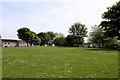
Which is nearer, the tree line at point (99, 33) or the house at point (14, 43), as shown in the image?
the tree line at point (99, 33)

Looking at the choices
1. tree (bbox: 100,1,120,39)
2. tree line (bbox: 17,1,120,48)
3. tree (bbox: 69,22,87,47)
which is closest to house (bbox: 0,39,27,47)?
tree line (bbox: 17,1,120,48)

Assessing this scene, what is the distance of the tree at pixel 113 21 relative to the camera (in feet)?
273

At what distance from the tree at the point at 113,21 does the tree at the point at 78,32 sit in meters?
70.5

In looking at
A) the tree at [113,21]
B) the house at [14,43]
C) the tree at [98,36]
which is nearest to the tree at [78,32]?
the tree at [98,36]

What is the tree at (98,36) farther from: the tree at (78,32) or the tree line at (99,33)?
the tree at (78,32)

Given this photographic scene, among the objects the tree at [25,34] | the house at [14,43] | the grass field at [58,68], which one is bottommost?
the grass field at [58,68]

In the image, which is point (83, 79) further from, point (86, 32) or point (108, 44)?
point (86, 32)

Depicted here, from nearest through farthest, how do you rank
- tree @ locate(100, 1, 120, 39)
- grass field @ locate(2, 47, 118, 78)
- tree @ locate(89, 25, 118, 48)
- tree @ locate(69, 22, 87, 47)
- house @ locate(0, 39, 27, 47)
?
grass field @ locate(2, 47, 118, 78) → tree @ locate(100, 1, 120, 39) → tree @ locate(89, 25, 118, 48) → tree @ locate(69, 22, 87, 47) → house @ locate(0, 39, 27, 47)

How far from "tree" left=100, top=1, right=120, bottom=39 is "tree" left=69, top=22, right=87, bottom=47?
2774 inches

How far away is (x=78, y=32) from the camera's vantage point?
162m

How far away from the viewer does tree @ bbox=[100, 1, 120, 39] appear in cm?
8319

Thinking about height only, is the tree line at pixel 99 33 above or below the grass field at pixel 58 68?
above

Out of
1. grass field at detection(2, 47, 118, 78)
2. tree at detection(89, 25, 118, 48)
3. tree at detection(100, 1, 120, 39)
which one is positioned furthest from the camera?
tree at detection(89, 25, 118, 48)

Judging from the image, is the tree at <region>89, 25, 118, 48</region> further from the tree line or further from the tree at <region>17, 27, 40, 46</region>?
the tree at <region>17, 27, 40, 46</region>
